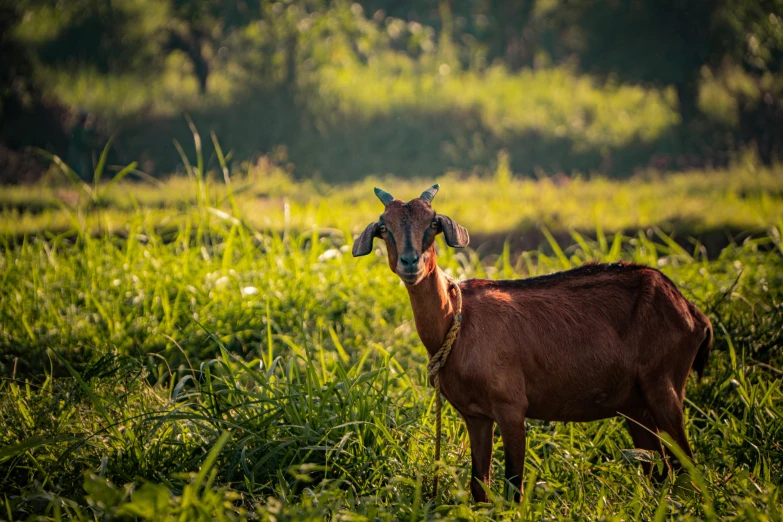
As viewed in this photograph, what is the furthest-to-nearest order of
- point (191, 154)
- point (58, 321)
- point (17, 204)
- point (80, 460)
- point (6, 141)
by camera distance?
point (191, 154)
point (6, 141)
point (17, 204)
point (58, 321)
point (80, 460)

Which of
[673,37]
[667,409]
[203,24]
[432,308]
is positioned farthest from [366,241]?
[673,37]

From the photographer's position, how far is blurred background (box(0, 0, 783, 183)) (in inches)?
438

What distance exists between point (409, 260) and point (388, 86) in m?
10.9

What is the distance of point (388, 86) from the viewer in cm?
1341

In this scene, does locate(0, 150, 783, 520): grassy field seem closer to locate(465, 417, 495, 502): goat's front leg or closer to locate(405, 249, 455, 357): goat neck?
locate(465, 417, 495, 502): goat's front leg

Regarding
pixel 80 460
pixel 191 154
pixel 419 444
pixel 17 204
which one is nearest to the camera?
pixel 80 460

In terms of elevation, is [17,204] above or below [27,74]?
below

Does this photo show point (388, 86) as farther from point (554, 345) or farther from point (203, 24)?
point (554, 345)

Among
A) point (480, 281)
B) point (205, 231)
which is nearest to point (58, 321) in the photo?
point (205, 231)

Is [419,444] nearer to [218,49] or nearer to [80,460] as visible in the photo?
[80,460]

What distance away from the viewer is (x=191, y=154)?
12680 millimetres

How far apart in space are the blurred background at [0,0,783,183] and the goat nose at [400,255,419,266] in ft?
27.6

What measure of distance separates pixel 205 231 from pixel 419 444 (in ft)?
11.9

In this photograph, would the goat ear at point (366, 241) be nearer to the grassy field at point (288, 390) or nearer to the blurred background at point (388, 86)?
the grassy field at point (288, 390)
